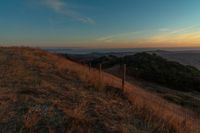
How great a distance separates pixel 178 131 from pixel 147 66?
3400 centimetres

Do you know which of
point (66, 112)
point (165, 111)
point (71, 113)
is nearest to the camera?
point (71, 113)

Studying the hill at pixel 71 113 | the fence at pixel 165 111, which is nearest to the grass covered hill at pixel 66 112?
the hill at pixel 71 113

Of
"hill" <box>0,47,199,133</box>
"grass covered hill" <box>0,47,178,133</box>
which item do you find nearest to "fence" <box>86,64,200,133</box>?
"hill" <box>0,47,199,133</box>

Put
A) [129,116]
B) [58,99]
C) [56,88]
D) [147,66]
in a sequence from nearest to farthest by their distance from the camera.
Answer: [129,116]
[58,99]
[56,88]
[147,66]

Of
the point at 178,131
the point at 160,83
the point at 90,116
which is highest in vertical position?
the point at 90,116

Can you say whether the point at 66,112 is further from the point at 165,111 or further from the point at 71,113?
the point at 165,111

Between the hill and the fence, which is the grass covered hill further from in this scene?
the fence

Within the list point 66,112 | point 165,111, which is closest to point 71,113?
point 66,112

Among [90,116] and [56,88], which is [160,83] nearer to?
[56,88]

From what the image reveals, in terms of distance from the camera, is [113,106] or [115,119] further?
[113,106]

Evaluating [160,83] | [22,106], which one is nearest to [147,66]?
[160,83]

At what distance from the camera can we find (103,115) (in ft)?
20.2

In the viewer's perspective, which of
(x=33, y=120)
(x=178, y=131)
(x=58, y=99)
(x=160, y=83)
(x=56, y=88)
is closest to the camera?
(x=33, y=120)

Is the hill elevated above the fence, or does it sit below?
above
